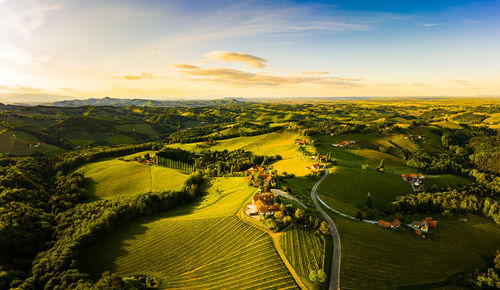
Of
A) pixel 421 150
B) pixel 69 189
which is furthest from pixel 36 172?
pixel 421 150

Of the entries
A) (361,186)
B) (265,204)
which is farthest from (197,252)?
(361,186)

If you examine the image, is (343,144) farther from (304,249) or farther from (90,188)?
(90,188)

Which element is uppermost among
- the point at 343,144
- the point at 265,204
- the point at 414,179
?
the point at 343,144

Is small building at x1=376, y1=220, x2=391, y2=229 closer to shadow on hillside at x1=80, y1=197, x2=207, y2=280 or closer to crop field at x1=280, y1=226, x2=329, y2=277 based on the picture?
crop field at x1=280, y1=226, x2=329, y2=277

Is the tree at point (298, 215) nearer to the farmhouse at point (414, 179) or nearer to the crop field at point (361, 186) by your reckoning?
the crop field at point (361, 186)

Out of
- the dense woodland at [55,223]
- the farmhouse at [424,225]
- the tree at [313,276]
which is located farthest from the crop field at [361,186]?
the dense woodland at [55,223]

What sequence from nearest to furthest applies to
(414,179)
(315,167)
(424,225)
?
(424,225) < (315,167) < (414,179)

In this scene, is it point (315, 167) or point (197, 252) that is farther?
point (315, 167)
